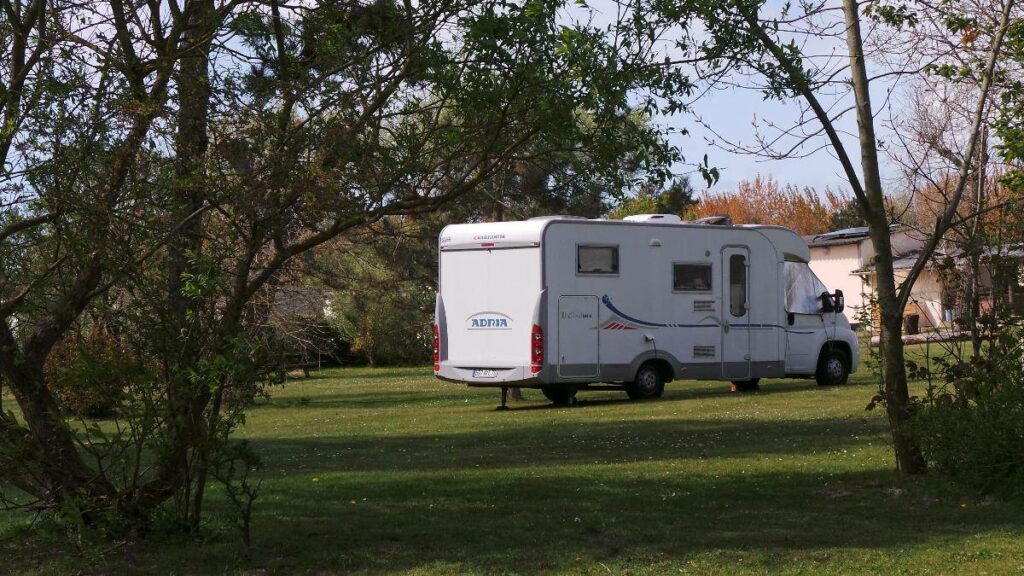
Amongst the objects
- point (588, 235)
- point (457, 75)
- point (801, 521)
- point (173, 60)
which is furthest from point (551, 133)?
point (588, 235)

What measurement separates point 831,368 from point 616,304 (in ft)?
16.1

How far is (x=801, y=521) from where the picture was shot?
315 inches

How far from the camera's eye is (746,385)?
21141 mm

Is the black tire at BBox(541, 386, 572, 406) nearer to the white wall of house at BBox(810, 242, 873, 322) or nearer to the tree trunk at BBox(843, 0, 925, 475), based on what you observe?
the tree trunk at BBox(843, 0, 925, 475)

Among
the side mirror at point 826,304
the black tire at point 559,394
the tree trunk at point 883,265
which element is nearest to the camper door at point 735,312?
the side mirror at point 826,304

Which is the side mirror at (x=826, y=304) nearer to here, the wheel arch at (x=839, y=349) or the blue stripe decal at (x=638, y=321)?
the wheel arch at (x=839, y=349)

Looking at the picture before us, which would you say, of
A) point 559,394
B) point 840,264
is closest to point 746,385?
point 559,394

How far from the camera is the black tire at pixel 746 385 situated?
20.9 meters

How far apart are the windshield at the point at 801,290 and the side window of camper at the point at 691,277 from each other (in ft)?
5.77

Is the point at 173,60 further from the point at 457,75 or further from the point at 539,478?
the point at 539,478

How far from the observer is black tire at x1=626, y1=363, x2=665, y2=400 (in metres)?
19.4

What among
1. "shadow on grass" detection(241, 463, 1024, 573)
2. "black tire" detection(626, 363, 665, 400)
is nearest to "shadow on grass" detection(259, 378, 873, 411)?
"black tire" detection(626, 363, 665, 400)

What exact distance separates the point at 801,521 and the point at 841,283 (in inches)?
1509

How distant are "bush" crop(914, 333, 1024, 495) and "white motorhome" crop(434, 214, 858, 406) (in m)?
9.36
